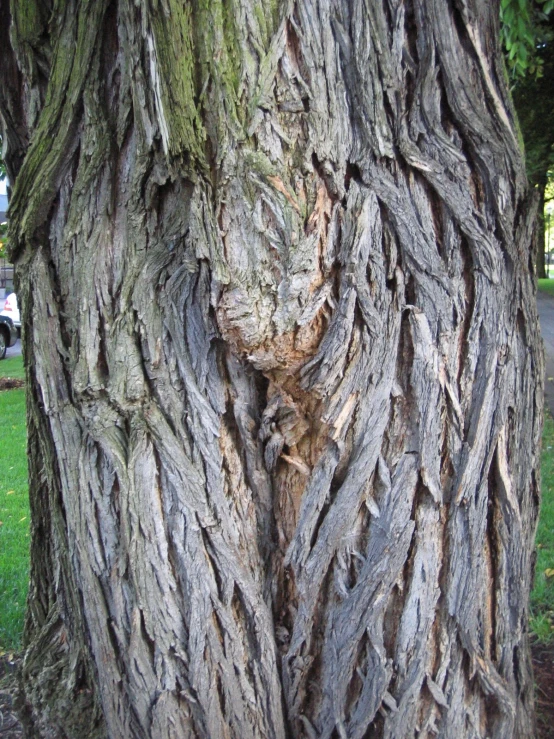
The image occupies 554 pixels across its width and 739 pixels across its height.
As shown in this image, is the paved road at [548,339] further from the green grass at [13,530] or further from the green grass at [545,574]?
the green grass at [13,530]

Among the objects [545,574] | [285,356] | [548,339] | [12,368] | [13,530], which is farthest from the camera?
[12,368]

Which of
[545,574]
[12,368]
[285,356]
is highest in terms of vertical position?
[285,356]

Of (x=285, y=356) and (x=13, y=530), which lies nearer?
(x=285, y=356)

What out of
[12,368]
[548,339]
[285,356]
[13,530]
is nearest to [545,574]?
[285,356]

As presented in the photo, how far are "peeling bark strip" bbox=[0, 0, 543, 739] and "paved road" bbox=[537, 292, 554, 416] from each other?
12.9 feet

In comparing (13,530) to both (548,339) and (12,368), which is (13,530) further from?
(548,339)

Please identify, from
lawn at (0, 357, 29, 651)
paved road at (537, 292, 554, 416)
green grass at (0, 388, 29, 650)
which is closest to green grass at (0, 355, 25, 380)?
lawn at (0, 357, 29, 651)

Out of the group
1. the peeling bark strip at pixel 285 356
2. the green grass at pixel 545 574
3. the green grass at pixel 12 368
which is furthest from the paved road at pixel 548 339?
the green grass at pixel 12 368

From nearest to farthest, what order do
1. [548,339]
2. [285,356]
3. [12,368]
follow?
[285,356] → [548,339] → [12,368]

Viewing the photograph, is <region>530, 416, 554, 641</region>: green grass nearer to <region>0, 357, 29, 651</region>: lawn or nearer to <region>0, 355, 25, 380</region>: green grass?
<region>0, 357, 29, 651</region>: lawn

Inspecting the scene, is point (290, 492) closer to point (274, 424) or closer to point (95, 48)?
point (274, 424)

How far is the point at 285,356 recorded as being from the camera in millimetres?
2221

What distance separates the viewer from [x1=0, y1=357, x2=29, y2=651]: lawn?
13.9 feet

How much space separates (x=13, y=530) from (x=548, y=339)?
11.5 meters
